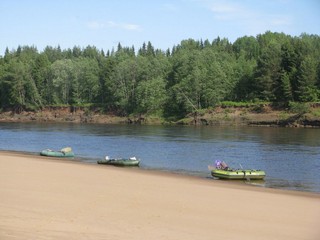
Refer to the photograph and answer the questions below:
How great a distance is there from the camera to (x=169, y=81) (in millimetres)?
135500

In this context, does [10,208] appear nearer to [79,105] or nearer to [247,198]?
[247,198]

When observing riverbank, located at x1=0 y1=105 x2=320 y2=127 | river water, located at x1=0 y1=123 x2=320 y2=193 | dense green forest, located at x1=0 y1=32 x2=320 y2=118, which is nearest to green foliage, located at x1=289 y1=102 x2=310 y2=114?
riverbank, located at x1=0 y1=105 x2=320 y2=127

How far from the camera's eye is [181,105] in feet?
412

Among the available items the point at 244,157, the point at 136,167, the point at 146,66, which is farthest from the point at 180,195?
the point at 146,66

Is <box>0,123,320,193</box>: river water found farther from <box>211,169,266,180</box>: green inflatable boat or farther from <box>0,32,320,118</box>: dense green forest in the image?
<box>0,32,320,118</box>: dense green forest

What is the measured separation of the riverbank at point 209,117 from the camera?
103812 mm

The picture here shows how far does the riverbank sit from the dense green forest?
2767mm

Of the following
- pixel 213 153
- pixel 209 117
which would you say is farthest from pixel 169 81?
pixel 213 153

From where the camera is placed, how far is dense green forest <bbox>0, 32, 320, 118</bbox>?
11431 cm

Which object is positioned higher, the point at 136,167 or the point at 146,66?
the point at 146,66

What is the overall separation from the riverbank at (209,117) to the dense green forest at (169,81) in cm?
277

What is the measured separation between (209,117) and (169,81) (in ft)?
79.1

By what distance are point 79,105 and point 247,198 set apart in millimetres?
122366

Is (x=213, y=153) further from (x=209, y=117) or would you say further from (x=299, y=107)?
(x=209, y=117)
